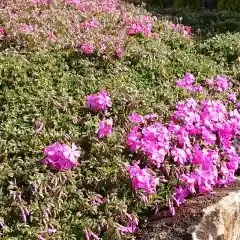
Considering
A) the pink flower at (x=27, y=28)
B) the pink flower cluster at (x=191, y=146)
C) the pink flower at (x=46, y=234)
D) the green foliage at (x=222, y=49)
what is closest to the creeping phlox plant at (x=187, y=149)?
the pink flower cluster at (x=191, y=146)

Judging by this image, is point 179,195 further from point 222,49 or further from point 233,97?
→ point 222,49

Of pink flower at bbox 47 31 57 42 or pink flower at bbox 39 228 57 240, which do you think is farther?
pink flower at bbox 47 31 57 42

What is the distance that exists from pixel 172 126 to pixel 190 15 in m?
5.30

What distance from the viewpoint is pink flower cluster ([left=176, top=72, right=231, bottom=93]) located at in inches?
202

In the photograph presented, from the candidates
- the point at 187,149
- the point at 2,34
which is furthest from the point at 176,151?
the point at 2,34

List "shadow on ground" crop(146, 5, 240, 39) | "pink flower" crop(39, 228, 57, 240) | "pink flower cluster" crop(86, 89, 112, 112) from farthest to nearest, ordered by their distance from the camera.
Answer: "shadow on ground" crop(146, 5, 240, 39)
"pink flower cluster" crop(86, 89, 112, 112)
"pink flower" crop(39, 228, 57, 240)

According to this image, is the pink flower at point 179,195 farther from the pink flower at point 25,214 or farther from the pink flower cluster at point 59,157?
the pink flower at point 25,214

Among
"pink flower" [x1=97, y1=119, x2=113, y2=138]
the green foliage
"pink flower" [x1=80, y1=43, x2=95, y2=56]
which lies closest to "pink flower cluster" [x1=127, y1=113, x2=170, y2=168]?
"pink flower" [x1=97, y1=119, x2=113, y2=138]

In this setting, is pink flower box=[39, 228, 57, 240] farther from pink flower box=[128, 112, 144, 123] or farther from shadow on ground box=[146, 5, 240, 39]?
shadow on ground box=[146, 5, 240, 39]

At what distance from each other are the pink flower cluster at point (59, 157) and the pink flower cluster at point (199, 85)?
6.47 ft

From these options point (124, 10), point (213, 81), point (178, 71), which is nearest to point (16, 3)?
point (124, 10)

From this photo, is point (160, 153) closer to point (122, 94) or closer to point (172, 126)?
point (172, 126)

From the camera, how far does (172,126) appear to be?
4.21 metres

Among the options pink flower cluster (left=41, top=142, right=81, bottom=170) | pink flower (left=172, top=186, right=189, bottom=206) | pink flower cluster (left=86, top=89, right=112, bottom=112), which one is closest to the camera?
pink flower cluster (left=41, top=142, right=81, bottom=170)
